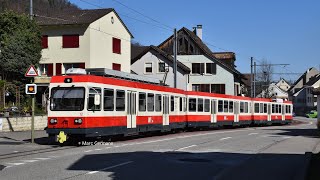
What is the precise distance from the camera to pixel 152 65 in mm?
66188

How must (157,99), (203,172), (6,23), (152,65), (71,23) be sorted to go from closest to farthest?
(203,172) < (157,99) < (6,23) < (71,23) < (152,65)

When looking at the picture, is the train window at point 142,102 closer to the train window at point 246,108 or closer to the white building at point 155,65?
the train window at point 246,108

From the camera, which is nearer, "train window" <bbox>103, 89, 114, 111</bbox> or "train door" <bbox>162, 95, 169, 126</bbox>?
"train window" <bbox>103, 89, 114, 111</bbox>

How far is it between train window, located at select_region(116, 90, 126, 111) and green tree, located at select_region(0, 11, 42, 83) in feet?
56.3

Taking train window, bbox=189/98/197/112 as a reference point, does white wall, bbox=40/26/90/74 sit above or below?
above

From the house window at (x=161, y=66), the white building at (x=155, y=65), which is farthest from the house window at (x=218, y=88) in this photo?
the house window at (x=161, y=66)

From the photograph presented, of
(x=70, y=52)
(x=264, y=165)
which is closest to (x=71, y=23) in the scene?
(x=70, y=52)

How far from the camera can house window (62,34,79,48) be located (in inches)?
1955

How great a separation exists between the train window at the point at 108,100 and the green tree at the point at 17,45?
59.0 ft

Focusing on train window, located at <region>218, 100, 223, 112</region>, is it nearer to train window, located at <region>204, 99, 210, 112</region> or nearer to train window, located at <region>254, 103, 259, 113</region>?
train window, located at <region>204, 99, 210, 112</region>

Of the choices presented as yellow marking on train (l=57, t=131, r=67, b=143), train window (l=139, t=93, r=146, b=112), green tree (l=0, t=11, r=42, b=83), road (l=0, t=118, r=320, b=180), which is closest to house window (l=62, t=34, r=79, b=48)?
green tree (l=0, t=11, r=42, b=83)

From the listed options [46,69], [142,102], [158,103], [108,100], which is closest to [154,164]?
[108,100]

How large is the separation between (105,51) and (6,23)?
473 inches

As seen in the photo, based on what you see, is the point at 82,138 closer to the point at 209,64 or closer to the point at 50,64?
the point at 50,64
